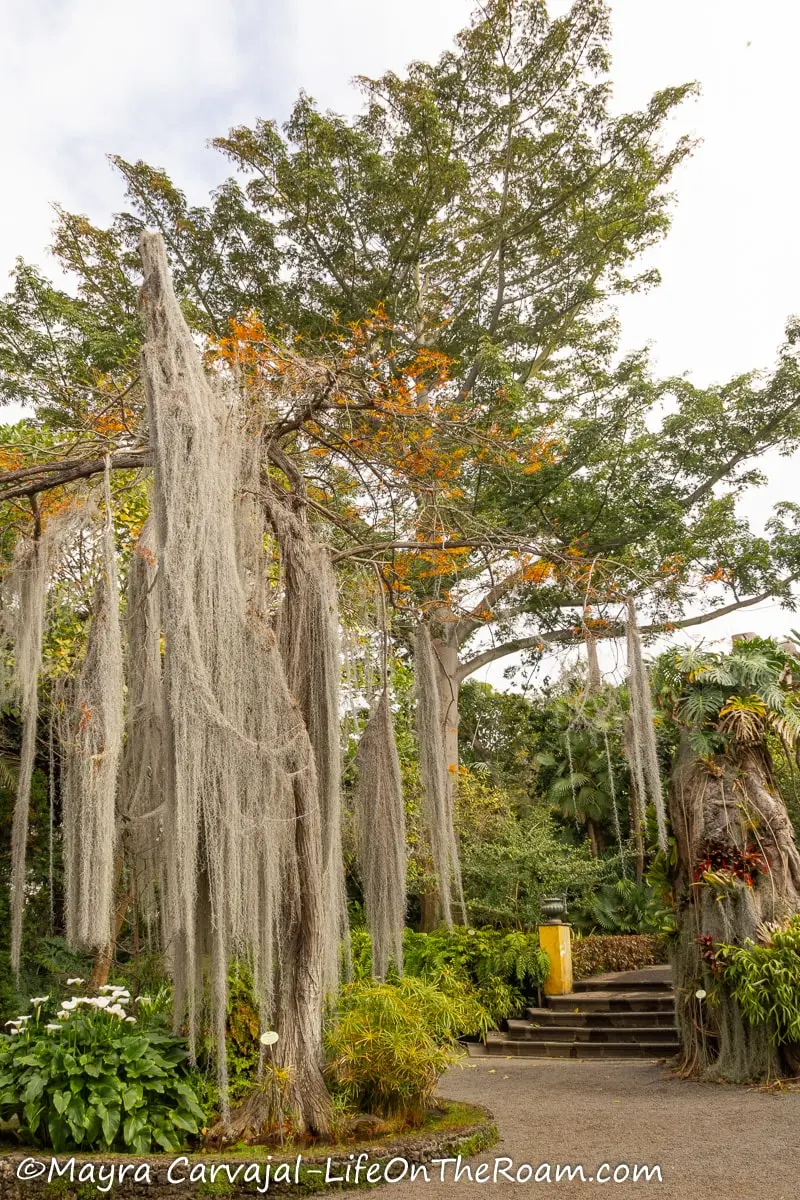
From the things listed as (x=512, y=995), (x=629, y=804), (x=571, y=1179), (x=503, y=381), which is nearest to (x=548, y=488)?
(x=503, y=381)

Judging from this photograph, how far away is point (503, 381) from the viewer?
1134cm

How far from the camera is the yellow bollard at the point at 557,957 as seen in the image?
33.8ft

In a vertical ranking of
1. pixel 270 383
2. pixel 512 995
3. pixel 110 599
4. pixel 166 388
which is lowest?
pixel 512 995

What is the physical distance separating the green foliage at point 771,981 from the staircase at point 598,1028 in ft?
8.01

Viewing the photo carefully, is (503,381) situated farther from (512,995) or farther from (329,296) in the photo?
(512,995)

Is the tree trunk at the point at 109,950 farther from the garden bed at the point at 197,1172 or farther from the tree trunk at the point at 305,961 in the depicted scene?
the garden bed at the point at 197,1172

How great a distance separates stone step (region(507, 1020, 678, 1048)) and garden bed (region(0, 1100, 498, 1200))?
513 cm

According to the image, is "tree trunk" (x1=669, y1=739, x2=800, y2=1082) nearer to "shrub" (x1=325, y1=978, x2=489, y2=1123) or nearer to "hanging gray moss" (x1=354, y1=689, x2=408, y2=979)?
"shrub" (x1=325, y1=978, x2=489, y2=1123)

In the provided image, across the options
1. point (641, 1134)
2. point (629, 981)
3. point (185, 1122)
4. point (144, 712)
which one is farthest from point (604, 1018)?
point (144, 712)

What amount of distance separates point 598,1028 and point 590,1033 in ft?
0.52

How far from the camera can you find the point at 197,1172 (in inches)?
157

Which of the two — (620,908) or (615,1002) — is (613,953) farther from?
(615,1002)

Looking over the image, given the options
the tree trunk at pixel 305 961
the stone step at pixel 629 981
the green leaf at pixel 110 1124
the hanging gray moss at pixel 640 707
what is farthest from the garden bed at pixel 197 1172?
the stone step at pixel 629 981

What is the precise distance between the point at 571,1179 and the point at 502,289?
11275 millimetres
